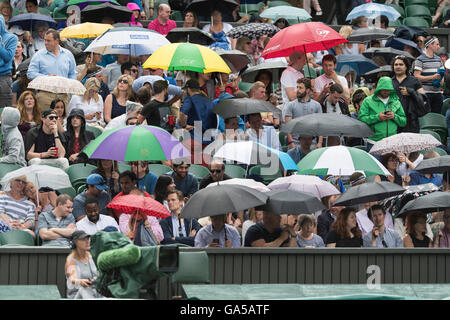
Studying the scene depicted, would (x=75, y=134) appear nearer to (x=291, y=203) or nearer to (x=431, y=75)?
(x=291, y=203)

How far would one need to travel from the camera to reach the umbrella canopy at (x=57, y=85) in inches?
700

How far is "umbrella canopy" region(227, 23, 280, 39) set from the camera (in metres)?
21.0

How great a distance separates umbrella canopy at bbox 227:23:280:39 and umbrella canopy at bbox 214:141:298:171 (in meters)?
5.13

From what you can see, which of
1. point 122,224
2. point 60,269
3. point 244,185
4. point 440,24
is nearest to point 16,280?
point 60,269

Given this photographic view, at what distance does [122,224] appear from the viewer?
14.3m

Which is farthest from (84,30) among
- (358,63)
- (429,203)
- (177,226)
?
(429,203)

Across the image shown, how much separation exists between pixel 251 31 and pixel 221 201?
759 cm

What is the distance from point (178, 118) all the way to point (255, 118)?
1.00m

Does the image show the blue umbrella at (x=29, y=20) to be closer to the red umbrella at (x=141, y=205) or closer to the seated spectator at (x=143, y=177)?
the seated spectator at (x=143, y=177)

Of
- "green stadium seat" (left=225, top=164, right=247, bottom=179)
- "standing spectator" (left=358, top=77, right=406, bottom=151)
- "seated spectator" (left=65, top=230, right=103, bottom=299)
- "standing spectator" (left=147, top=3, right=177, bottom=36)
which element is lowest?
"seated spectator" (left=65, top=230, right=103, bottom=299)

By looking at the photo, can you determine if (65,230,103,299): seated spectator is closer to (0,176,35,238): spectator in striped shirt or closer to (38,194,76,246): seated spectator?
(38,194,76,246): seated spectator

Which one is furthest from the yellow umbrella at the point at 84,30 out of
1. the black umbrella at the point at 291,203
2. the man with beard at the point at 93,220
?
the black umbrella at the point at 291,203

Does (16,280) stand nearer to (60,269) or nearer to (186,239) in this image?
(60,269)

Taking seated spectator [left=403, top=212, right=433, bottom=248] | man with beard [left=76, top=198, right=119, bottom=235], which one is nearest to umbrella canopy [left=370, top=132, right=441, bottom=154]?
seated spectator [left=403, top=212, right=433, bottom=248]
